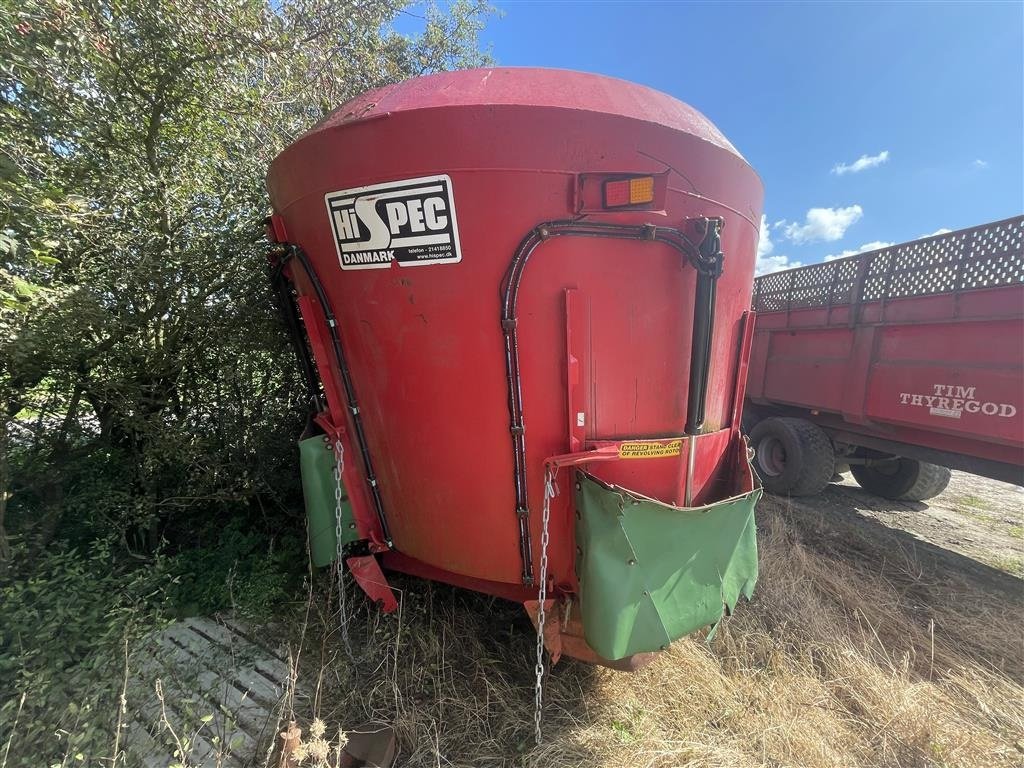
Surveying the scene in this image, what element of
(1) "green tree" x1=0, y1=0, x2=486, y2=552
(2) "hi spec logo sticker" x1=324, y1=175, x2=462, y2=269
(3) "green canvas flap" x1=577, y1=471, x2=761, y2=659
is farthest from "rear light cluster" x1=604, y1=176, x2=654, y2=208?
(1) "green tree" x1=0, y1=0, x2=486, y2=552

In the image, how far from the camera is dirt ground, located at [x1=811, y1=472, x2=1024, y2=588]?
13.9ft

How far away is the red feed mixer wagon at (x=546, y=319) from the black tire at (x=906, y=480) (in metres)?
4.49

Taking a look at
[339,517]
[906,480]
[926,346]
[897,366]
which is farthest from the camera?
[906,480]

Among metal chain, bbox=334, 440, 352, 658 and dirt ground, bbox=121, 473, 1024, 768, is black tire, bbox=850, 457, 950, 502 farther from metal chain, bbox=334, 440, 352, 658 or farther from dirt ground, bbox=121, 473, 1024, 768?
metal chain, bbox=334, 440, 352, 658

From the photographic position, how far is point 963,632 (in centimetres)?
297

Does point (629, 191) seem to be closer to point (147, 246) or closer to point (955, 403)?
point (147, 246)

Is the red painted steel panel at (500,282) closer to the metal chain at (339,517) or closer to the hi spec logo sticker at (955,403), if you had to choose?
the metal chain at (339,517)

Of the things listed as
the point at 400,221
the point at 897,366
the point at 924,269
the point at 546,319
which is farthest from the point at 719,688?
the point at 924,269

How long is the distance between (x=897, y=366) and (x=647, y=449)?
354 centimetres

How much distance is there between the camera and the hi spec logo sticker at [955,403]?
11.1 ft

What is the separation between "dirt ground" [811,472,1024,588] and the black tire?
0.37 feet

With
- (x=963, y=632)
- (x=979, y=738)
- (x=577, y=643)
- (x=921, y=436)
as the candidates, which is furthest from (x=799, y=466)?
(x=577, y=643)

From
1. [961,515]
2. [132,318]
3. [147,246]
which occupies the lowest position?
[961,515]

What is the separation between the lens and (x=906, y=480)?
530cm
